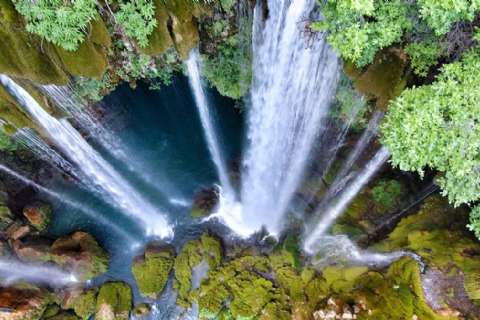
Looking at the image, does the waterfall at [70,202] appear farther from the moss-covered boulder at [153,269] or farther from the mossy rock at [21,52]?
the mossy rock at [21,52]

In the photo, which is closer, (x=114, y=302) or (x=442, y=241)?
(x=442, y=241)

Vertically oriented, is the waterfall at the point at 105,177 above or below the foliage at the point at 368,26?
above

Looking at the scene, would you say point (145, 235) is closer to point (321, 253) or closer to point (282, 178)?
point (282, 178)

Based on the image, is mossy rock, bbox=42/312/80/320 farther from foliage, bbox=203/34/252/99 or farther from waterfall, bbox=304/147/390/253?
foliage, bbox=203/34/252/99

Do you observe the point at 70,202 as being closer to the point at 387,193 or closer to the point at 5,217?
the point at 5,217

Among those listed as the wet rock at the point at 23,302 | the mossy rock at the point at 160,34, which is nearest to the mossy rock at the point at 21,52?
the mossy rock at the point at 160,34

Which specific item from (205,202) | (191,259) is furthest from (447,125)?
(205,202)

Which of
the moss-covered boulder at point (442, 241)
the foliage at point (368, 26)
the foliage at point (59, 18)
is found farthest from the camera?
the moss-covered boulder at point (442, 241)

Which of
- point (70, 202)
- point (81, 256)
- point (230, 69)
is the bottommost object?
point (81, 256)
